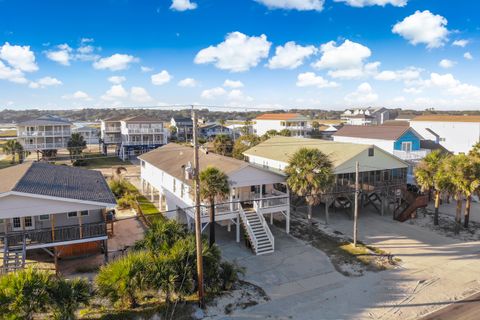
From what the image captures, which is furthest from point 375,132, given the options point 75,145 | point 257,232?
point 75,145

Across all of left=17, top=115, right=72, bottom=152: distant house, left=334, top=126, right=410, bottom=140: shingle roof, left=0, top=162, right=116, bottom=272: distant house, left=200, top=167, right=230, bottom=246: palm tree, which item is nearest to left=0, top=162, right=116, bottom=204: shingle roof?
left=0, top=162, right=116, bottom=272: distant house

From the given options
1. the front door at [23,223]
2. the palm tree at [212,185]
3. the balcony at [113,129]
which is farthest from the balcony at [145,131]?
the palm tree at [212,185]

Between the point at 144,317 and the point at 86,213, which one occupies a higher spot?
the point at 86,213

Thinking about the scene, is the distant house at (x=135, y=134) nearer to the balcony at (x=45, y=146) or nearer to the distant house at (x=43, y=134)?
the distant house at (x=43, y=134)

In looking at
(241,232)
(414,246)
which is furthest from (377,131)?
(241,232)

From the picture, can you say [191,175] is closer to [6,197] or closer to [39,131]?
[6,197]

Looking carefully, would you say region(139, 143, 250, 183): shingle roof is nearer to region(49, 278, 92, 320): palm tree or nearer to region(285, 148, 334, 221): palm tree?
region(285, 148, 334, 221): palm tree

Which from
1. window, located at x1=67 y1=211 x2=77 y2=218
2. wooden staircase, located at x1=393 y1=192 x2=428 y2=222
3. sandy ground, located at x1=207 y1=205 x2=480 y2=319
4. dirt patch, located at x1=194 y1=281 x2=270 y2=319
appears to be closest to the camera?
dirt patch, located at x1=194 y1=281 x2=270 y2=319
